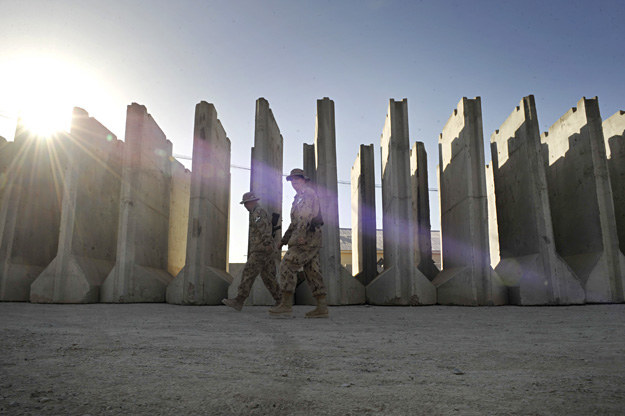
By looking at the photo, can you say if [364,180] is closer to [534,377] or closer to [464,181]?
[464,181]

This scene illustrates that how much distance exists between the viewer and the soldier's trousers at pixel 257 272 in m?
6.48

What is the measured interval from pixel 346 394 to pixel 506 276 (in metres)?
7.57

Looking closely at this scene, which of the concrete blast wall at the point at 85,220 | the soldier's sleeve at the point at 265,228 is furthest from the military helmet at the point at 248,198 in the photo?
the concrete blast wall at the point at 85,220

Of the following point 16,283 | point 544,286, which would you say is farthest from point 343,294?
point 16,283

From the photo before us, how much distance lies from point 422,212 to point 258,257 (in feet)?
20.1

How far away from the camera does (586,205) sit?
8234mm

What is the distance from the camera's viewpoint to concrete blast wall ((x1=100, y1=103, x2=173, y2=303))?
8.27 m

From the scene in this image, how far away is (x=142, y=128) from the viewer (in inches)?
359

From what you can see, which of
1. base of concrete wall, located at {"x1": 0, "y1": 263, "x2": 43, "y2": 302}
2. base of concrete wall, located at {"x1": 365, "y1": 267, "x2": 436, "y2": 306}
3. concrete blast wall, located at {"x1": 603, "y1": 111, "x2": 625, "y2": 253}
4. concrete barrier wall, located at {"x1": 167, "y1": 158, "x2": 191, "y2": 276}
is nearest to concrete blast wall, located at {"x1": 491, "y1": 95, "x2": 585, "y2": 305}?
base of concrete wall, located at {"x1": 365, "y1": 267, "x2": 436, "y2": 306}

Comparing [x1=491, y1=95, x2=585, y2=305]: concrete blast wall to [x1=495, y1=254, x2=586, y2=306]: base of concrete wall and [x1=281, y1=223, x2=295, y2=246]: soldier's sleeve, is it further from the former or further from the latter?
[x1=281, y1=223, x2=295, y2=246]: soldier's sleeve

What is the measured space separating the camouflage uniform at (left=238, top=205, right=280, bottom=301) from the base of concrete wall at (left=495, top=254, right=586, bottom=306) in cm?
457

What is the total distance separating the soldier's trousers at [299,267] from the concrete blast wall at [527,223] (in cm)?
439

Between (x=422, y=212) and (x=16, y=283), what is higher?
(x=422, y=212)

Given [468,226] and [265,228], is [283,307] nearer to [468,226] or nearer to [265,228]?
[265,228]
